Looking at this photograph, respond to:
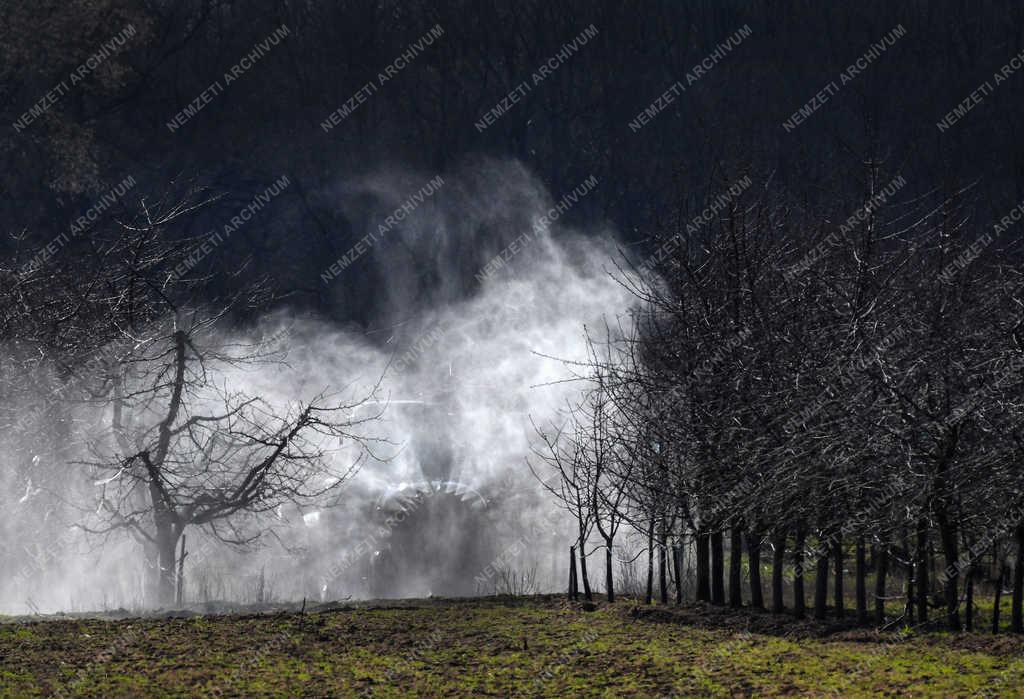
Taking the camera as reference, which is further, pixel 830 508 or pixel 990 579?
pixel 990 579

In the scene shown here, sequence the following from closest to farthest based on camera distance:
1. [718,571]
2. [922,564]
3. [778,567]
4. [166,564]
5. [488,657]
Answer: [488,657] → [922,564] → [778,567] → [718,571] → [166,564]

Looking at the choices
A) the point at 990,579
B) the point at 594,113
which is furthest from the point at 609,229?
the point at 990,579

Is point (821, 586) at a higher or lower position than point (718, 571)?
lower

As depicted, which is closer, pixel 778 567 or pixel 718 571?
pixel 778 567

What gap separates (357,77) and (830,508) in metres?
39.3

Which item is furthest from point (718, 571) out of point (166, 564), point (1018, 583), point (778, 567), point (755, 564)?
point (166, 564)

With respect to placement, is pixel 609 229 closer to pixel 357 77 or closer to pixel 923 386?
pixel 357 77

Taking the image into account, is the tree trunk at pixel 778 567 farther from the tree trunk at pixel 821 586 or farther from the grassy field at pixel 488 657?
the grassy field at pixel 488 657

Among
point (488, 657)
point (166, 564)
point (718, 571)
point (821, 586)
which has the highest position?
point (166, 564)

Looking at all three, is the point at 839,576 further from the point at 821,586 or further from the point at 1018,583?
the point at 1018,583

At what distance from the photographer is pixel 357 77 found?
46594 mm

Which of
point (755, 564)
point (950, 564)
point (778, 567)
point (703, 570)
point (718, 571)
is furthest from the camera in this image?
point (703, 570)

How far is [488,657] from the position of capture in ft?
30.1

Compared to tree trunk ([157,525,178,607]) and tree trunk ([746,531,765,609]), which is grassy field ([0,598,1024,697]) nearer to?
tree trunk ([746,531,765,609])
